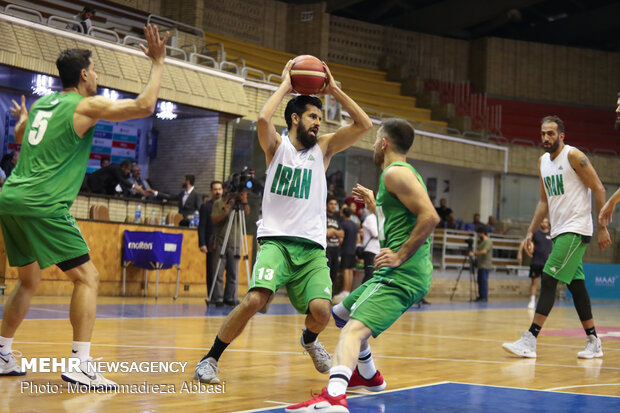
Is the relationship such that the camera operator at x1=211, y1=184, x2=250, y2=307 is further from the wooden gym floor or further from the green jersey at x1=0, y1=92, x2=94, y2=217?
the green jersey at x1=0, y1=92, x2=94, y2=217

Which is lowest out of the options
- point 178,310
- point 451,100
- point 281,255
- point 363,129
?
point 178,310

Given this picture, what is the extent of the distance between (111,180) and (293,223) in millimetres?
11854

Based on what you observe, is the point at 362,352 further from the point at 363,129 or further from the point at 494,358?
the point at 494,358

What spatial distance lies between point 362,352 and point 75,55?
8.29ft

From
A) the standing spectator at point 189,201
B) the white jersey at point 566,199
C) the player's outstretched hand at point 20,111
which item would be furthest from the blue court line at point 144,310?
the white jersey at point 566,199

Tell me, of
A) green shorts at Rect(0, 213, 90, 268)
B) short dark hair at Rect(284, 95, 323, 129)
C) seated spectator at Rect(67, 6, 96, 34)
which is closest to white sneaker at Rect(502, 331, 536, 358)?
short dark hair at Rect(284, 95, 323, 129)

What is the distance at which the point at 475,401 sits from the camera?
462cm

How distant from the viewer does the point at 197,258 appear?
15344 millimetres

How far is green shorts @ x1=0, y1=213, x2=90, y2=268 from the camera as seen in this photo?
443 cm

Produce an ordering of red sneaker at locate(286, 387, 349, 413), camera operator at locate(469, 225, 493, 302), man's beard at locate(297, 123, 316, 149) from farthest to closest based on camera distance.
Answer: camera operator at locate(469, 225, 493, 302), man's beard at locate(297, 123, 316, 149), red sneaker at locate(286, 387, 349, 413)

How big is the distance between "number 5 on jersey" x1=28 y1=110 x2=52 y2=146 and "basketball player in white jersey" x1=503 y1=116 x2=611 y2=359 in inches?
183

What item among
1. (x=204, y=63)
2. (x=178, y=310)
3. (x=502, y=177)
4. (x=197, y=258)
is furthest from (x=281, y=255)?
(x=502, y=177)

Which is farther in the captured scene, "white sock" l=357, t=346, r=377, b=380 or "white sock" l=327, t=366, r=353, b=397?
"white sock" l=357, t=346, r=377, b=380

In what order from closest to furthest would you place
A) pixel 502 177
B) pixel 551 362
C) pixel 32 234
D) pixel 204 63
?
pixel 32 234 → pixel 551 362 → pixel 204 63 → pixel 502 177
